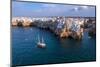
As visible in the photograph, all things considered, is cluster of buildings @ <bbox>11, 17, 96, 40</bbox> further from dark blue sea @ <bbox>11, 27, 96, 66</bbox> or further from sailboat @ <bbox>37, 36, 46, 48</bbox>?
sailboat @ <bbox>37, 36, 46, 48</bbox>

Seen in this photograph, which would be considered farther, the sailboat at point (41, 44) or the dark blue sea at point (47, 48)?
the sailboat at point (41, 44)

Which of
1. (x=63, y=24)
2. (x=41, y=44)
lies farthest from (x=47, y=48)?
(x=63, y=24)

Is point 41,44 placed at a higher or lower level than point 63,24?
lower

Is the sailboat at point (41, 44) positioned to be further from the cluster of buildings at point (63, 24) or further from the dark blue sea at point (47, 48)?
the cluster of buildings at point (63, 24)

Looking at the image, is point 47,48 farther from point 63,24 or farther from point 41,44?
point 63,24

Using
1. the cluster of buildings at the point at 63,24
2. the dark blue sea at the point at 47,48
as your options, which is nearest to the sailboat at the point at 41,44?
the dark blue sea at the point at 47,48

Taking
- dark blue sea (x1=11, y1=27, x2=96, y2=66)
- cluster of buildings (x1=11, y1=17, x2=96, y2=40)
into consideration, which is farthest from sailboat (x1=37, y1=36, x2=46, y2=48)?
cluster of buildings (x1=11, y1=17, x2=96, y2=40)
